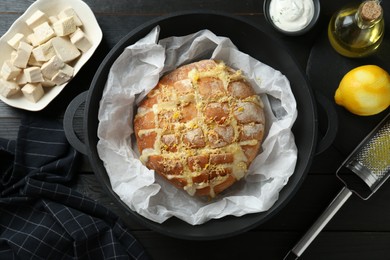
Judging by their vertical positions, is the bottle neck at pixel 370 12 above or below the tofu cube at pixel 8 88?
above

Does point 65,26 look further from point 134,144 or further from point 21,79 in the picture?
point 134,144

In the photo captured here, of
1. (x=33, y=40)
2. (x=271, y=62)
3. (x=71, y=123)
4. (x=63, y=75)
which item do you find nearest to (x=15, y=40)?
(x=33, y=40)

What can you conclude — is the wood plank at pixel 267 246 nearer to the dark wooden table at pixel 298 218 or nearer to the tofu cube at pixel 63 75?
the dark wooden table at pixel 298 218

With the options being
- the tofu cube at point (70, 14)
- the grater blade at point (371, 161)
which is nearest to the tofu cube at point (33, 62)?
the tofu cube at point (70, 14)

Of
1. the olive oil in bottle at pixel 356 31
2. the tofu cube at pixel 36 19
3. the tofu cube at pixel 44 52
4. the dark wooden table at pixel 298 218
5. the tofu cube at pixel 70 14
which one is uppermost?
the olive oil in bottle at pixel 356 31

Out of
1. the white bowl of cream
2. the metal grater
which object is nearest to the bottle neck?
the white bowl of cream

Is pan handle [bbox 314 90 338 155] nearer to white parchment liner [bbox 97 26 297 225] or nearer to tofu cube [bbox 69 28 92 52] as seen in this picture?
white parchment liner [bbox 97 26 297 225]
